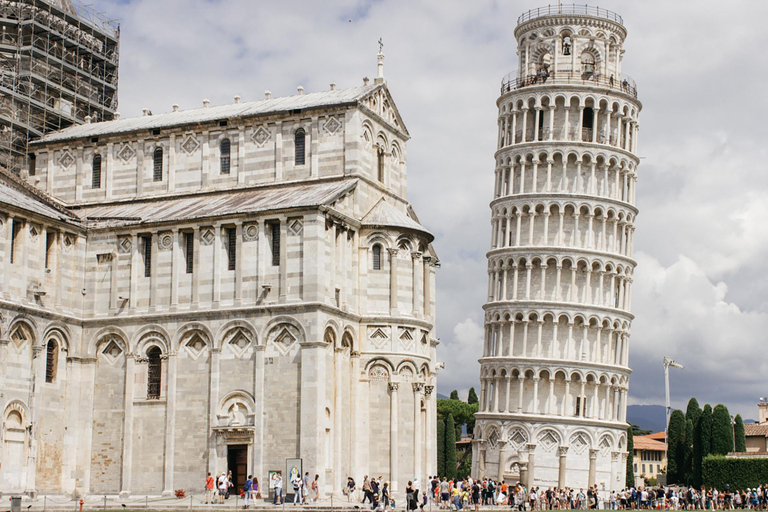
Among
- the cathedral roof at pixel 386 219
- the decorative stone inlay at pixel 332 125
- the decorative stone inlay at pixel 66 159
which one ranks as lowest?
the cathedral roof at pixel 386 219

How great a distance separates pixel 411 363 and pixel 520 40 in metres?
46.0

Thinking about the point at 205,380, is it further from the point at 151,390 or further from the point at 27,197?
the point at 27,197

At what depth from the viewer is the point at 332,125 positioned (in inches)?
2271

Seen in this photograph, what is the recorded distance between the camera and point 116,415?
180 feet

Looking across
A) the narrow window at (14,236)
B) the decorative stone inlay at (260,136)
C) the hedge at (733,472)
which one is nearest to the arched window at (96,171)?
the narrow window at (14,236)

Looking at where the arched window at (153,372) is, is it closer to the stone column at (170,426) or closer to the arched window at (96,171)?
the stone column at (170,426)

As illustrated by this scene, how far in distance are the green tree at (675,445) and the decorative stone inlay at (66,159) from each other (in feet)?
189

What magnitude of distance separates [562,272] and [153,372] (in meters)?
40.7

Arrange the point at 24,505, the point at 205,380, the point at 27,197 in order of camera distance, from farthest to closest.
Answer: the point at 27,197
the point at 205,380
the point at 24,505

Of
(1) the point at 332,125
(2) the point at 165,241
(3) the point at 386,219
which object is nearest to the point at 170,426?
(2) the point at 165,241

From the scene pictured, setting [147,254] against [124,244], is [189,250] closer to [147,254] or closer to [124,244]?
[147,254]

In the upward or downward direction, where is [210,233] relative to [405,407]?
upward

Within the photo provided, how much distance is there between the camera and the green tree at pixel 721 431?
290ft

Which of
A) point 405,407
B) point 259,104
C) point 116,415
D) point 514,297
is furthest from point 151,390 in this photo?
point 514,297
